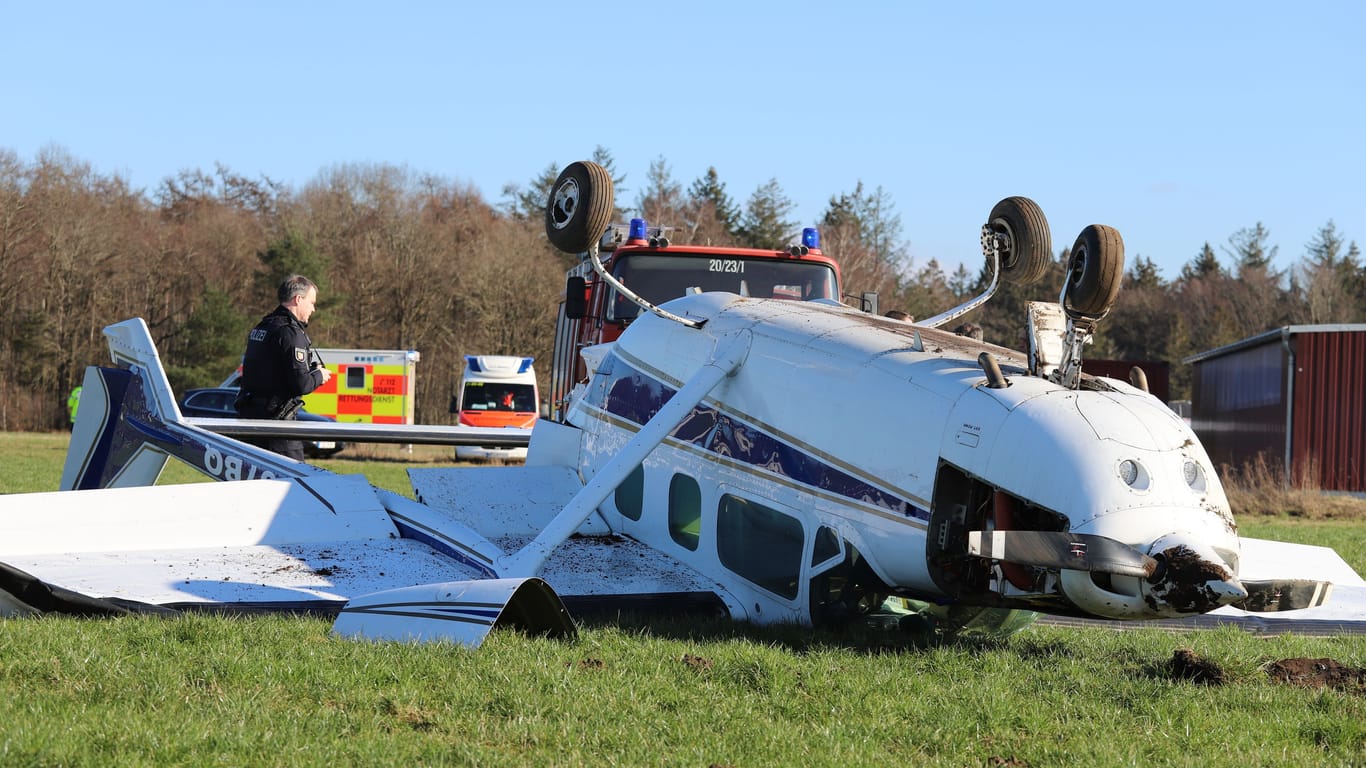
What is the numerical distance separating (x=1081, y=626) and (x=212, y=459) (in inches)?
249

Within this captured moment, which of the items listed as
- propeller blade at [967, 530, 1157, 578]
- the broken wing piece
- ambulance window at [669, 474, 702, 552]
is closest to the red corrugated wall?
ambulance window at [669, 474, 702, 552]

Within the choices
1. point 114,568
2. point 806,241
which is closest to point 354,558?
point 114,568

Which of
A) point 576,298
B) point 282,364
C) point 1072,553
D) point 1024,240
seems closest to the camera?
point 1072,553

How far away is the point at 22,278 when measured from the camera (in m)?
52.7

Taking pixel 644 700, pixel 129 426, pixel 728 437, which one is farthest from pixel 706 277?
pixel 644 700

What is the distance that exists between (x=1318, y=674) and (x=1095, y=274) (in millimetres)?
2079

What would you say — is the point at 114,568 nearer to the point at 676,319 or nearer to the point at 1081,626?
the point at 676,319

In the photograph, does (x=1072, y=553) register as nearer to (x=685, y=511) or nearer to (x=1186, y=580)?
(x=1186, y=580)

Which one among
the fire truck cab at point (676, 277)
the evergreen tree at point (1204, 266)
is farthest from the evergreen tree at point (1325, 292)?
the fire truck cab at point (676, 277)

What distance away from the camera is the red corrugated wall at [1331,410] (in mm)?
28703

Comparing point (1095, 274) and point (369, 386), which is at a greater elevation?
point (1095, 274)

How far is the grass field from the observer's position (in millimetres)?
4172

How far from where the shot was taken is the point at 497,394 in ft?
117

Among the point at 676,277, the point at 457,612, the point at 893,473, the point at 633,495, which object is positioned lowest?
the point at 457,612
